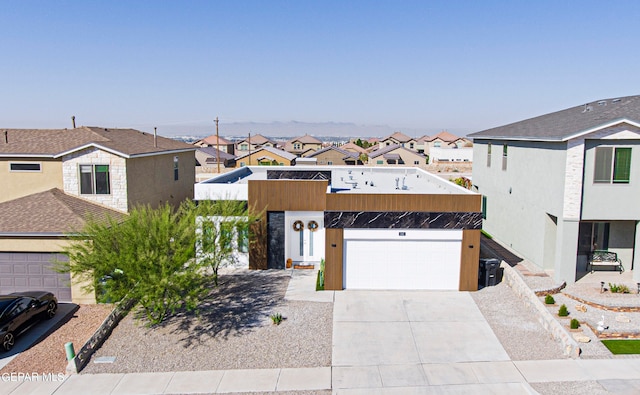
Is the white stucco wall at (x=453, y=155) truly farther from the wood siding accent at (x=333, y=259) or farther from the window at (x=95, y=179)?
the window at (x=95, y=179)

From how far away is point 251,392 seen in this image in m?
11.2

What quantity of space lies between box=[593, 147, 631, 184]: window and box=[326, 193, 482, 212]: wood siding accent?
4.86 meters

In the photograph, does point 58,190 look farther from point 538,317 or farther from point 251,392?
point 538,317

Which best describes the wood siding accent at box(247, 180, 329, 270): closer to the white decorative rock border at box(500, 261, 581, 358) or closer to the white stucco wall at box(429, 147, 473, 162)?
the white decorative rock border at box(500, 261, 581, 358)

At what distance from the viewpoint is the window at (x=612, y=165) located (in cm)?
1747

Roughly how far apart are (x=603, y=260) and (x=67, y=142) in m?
25.0

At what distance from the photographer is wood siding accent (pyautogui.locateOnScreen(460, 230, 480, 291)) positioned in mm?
17375

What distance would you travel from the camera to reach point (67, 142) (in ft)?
73.4

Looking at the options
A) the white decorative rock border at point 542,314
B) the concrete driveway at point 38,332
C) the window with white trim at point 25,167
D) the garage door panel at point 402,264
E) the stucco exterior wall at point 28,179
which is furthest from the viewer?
the window with white trim at point 25,167

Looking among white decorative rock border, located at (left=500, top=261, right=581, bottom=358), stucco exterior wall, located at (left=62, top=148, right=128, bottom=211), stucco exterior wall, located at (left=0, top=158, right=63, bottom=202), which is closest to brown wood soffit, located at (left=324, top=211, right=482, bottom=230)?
white decorative rock border, located at (left=500, top=261, right=581, bottom=358)

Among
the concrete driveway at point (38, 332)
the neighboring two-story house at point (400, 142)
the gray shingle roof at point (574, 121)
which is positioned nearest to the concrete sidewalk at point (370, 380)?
the concrete driveway at point (38, 332)

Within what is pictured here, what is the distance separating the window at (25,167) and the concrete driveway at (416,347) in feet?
49.3

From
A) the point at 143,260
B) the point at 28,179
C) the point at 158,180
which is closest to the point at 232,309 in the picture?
the point at 143,260

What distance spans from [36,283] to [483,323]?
1577cm
